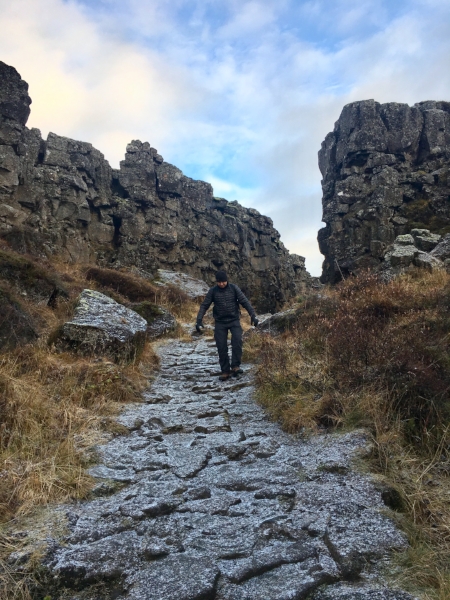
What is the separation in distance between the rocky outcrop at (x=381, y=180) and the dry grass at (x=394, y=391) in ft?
63.4

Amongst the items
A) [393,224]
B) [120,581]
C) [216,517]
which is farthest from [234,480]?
[393,224]

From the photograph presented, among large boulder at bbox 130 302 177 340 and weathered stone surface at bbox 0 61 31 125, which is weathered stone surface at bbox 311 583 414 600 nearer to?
large boulder at bbox 130 302 177 340

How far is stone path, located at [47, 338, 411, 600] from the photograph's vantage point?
2859 millimetres

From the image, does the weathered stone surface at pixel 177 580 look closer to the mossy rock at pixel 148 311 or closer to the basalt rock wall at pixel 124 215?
the mossy rock at pixel 148 311

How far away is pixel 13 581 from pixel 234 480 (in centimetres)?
228

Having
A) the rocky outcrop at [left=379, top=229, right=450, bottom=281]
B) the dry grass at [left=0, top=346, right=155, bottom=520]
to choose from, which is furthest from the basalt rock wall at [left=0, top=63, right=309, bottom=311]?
the rocky outcrop at [left=379, top=229, right=450, bottom=281]

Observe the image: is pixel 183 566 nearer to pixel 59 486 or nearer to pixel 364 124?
pixel 59 486

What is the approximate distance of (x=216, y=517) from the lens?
147 inches

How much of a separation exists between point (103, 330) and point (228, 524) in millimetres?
5710

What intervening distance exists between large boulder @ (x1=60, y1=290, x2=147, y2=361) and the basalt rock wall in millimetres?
8600

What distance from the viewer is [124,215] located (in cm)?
3089

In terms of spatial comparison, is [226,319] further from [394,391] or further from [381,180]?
[381,180]

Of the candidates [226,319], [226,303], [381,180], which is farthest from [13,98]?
[381,180]

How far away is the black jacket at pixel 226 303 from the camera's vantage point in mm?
9453
